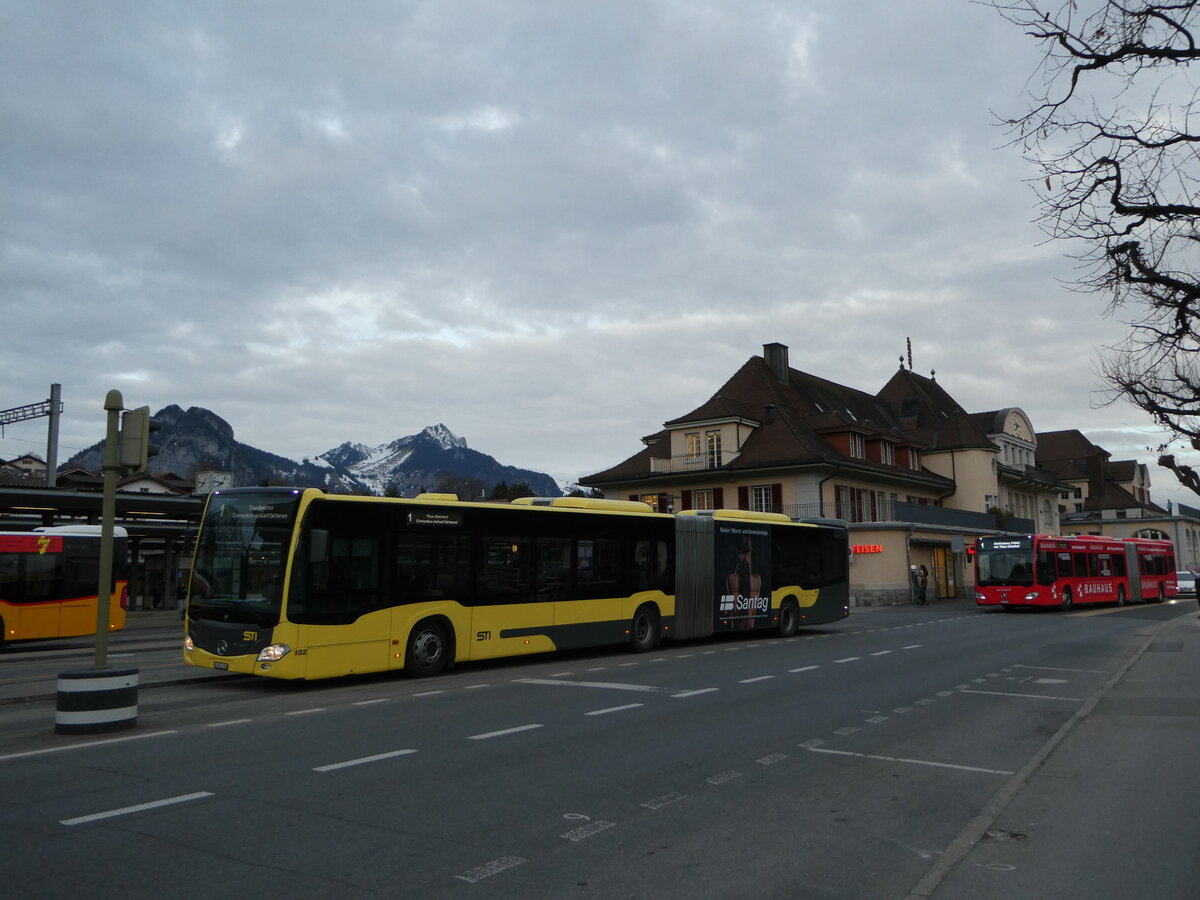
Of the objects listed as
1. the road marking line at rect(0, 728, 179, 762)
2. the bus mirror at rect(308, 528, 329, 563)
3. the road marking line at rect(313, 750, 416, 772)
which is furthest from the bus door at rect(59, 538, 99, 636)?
the road marking line at rect(313, 750, 416, 772)

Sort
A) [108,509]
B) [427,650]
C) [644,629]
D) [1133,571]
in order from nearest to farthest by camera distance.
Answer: [108,509], [427,650], [644,629], [1133,571]

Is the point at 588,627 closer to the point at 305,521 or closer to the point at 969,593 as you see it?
the point at 305,521

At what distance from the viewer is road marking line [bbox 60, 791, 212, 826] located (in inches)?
255

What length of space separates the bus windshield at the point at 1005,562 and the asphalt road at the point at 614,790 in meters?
24.9

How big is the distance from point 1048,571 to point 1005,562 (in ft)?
5.41

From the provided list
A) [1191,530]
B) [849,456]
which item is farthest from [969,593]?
[1191,530]

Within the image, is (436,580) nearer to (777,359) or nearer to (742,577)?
(742,577)

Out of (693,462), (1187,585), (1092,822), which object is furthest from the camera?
(1187,585)

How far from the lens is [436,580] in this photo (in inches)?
607

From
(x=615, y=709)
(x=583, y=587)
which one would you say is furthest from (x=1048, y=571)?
(x=615, y=709)

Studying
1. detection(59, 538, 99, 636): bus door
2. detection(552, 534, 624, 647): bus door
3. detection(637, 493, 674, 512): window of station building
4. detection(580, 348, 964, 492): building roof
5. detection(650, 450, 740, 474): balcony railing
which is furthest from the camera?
detection(637, 493, 674, 512): window of station building

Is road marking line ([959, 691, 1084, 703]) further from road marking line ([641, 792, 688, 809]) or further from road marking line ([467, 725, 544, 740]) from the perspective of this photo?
road marking line ([641, 792, 688, 809])

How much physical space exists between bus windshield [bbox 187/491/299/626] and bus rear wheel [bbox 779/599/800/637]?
48.0 feet

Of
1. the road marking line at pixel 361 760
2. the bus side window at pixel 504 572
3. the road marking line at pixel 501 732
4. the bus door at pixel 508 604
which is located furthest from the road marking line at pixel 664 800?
the bus side window at pixel 504 572
